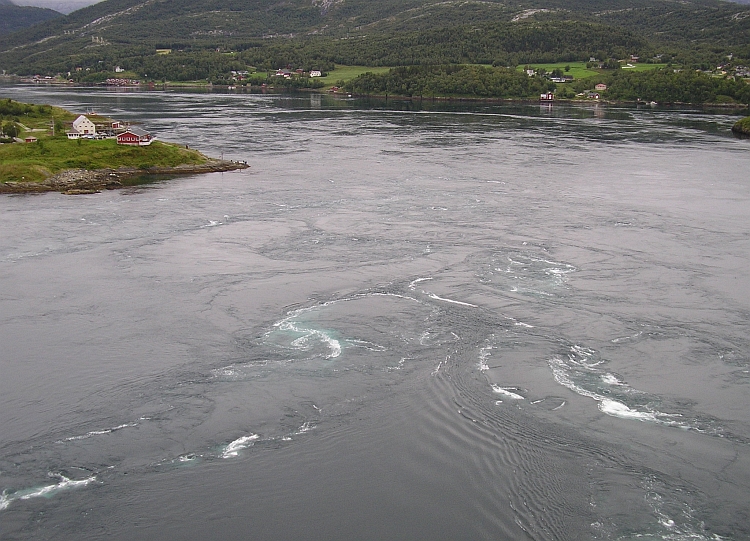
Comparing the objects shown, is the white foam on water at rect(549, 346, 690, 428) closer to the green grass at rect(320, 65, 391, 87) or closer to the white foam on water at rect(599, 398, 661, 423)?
A: the white foam on water at rect(599, 398, 661, 423)

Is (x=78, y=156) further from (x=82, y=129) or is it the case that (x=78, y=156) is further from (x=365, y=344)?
(x=365, y=344)

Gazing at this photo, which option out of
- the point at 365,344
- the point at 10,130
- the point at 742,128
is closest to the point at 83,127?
the point at 10,130

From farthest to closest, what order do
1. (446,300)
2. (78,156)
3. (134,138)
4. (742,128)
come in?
(742,128) < (134,138) < (78,156) < (446,300)

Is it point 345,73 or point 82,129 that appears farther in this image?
point 345,73

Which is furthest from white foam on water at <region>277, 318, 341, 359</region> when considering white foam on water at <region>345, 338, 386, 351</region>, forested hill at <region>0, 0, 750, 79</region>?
forested hill at <region>0, 0, 750, 79</region>

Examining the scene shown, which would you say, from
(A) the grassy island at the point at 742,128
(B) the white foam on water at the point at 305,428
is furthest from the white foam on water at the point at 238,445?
Result: (A) the grassy island at the point at 742,128

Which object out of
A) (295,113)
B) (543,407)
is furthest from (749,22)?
(543,407)

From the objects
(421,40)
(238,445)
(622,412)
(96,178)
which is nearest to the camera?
(238,445)
